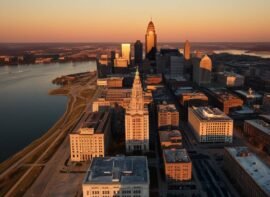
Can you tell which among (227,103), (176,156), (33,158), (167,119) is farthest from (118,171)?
(227,103)

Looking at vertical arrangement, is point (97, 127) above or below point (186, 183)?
above

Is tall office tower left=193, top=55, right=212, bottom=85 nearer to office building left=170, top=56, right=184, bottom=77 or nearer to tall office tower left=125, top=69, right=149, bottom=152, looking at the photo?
office building left=170, top=56, right=184, bottom=77

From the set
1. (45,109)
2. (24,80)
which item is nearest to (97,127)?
(45,109)

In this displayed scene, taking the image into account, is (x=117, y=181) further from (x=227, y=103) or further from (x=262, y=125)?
(x=227, y=103)

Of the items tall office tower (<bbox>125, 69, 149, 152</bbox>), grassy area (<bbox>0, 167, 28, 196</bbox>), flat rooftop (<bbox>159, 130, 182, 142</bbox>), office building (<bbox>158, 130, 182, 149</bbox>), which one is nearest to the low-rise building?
flat rooftop (<bbox>159, 130, 182, 142</bbox>)

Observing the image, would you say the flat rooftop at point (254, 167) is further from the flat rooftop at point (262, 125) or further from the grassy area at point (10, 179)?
the grassy area at point (10, 179)

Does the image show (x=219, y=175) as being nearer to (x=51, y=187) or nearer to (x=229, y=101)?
(x=51, y=187)

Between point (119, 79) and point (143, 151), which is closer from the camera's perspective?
point (143, 151)

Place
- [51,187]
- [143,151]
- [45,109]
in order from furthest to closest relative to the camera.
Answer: [45,109], [143,151], [51,187]
